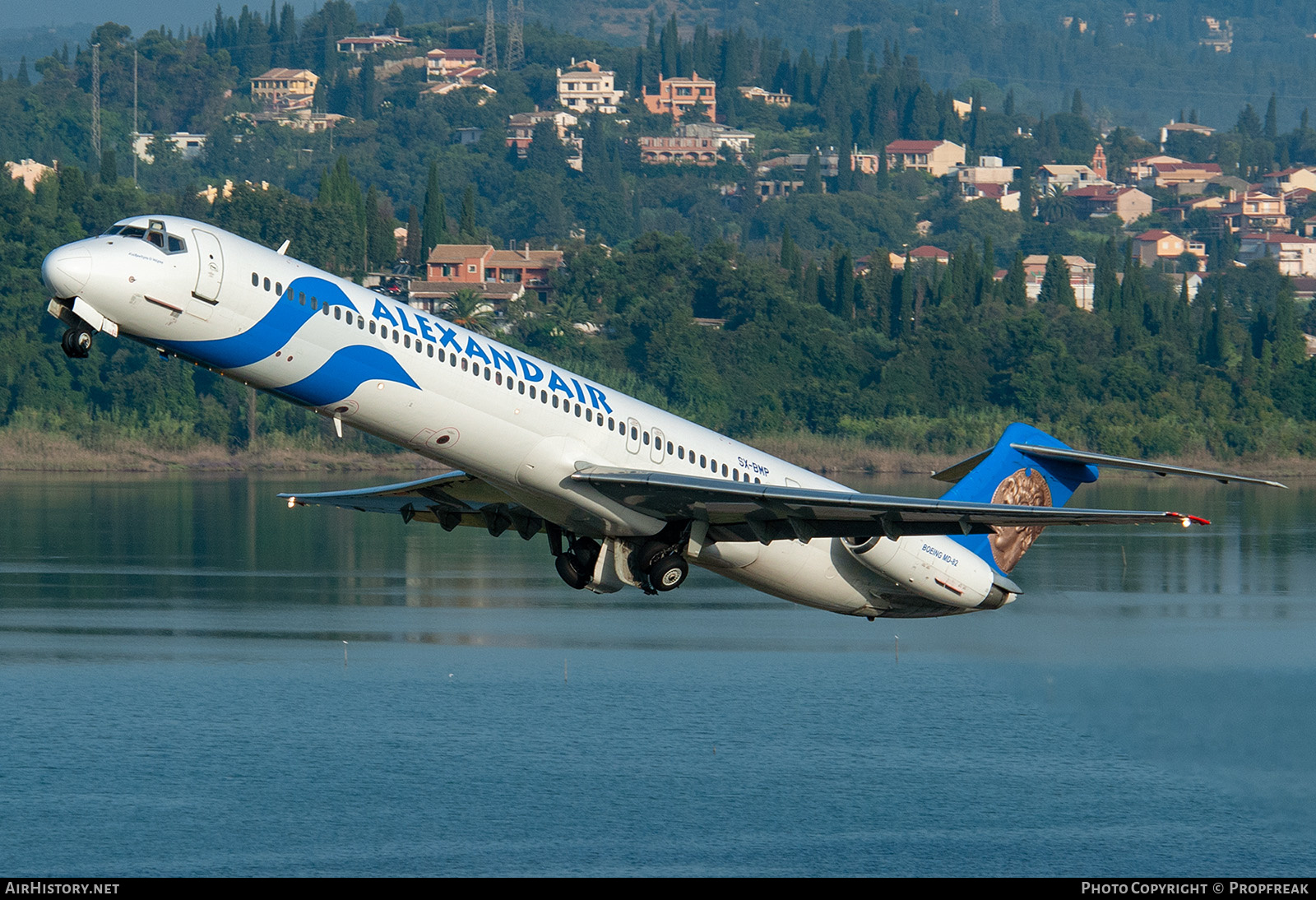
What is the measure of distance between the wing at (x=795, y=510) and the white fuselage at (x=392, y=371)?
2.79 feet

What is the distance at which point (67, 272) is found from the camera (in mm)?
39969

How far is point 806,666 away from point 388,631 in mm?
26053

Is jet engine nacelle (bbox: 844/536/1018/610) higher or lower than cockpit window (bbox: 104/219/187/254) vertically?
lower

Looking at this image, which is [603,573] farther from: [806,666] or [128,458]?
[128,458]

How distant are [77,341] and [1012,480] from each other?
2918 cm

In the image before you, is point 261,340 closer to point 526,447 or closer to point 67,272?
point 67,272

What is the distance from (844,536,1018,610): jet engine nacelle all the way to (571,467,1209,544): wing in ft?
13.6

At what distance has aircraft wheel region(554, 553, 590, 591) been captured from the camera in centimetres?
4947

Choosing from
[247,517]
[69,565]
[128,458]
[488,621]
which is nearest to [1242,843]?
[488,621]

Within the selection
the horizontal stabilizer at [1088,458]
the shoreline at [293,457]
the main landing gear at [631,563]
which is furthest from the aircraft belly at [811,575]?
the shoreline at [293,457]

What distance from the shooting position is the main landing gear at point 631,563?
159ft

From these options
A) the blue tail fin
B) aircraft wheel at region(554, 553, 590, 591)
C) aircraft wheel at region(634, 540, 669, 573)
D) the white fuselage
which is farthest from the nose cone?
the blue tail fin

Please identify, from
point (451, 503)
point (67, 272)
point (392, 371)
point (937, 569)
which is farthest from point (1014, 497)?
point (67, 272)

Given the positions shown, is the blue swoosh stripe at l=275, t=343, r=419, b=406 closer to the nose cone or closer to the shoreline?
the nose cone
